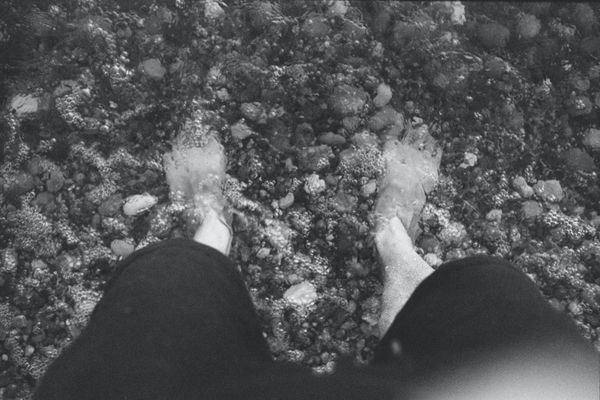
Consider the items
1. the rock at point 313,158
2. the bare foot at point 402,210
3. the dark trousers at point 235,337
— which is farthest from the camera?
the rock at point 313,158

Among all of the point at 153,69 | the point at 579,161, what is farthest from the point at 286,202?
the point at 579,161

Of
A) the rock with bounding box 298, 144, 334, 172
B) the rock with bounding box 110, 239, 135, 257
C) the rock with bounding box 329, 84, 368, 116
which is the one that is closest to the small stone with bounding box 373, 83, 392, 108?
the rock with bounding box 329, 84, 368, 116

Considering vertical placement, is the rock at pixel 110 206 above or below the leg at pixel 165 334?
below

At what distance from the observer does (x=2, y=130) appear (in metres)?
1.28

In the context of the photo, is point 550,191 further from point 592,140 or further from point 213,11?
point 213,11

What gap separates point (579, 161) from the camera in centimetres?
133

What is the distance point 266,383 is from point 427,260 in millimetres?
610

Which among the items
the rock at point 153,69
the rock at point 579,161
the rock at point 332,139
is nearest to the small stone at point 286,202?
the rock at point 332,139

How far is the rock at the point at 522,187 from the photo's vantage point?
51.6 inches

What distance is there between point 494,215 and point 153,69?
34.7 inches

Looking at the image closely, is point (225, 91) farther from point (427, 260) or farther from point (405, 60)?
point (427, 260)

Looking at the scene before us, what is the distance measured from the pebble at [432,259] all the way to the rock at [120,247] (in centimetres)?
69

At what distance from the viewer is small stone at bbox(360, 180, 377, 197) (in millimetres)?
1302

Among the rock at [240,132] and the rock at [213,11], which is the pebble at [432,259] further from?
the rock at [213,11]
